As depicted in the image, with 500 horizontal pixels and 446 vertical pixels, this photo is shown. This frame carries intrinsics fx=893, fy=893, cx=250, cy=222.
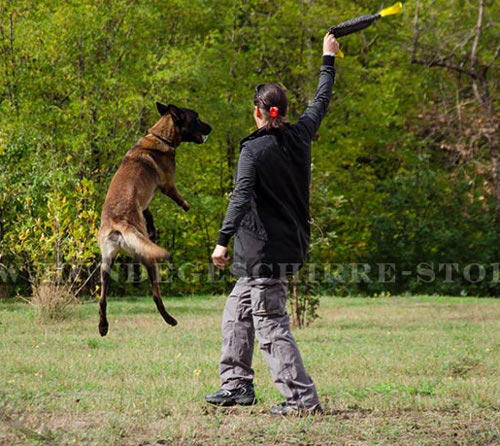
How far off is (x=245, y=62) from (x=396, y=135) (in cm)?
545

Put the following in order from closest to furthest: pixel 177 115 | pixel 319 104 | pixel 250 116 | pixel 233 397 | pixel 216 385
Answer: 1. pixel 177 115
2. pixel 319 104
3. pixel 233 397
4. pixel 216 385
5. pixel 250 116

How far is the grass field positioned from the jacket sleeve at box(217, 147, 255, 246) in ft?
4.19

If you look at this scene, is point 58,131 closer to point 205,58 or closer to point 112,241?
point 205,58

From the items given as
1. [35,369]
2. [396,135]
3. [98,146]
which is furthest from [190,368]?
[396,135]

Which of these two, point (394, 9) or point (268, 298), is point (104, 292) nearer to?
point (268, 298)

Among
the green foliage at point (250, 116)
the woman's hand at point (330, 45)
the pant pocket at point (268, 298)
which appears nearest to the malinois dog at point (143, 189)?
the pant pocket at point (268, 298)

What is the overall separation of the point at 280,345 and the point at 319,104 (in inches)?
→ 68.0

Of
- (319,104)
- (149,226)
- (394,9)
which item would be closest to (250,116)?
(319,104)

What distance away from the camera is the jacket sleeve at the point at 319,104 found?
20.3 ft

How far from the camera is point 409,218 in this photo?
2467 cm

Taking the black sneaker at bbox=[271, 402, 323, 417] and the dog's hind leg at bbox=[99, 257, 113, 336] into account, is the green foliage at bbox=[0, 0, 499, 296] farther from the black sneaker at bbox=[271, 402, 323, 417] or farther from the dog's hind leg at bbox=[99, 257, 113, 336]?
the dog's hind leg at bbox=[99, 257, 113, 336]

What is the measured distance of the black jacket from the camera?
19.5 ft

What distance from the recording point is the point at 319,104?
Result: 636 centimetres

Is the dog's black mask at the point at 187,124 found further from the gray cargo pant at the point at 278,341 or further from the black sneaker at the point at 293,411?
the black sneaker at the point at 293,411
